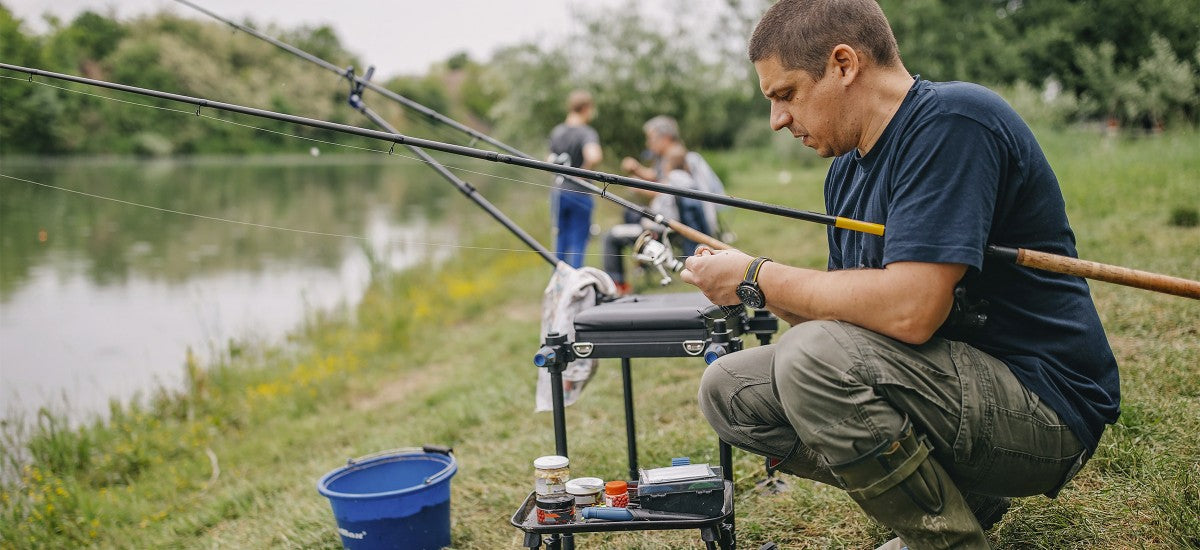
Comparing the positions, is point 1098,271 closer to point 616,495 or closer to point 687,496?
point 687,496

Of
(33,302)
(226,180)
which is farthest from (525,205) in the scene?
(226,180)

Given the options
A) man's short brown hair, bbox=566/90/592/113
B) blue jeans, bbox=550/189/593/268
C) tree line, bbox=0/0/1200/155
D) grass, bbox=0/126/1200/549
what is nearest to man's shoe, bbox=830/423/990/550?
grass, bbox=0/126/1200/549

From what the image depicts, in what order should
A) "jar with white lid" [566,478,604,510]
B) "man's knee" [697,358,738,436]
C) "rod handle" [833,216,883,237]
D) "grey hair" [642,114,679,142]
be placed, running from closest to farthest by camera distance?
1. "rod handle" [833,216,883,237]
2. "man's knee" [697,358,738,436]
3. "jar with white lid" [566,478,604,510]
4. "grey hair" [642,114,679,142]

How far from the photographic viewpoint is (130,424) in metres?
5.70

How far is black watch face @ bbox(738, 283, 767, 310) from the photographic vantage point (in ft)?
6.63

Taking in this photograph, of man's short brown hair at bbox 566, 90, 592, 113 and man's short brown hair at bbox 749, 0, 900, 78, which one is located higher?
man's short brown hair at bbox 566, 90, 592, 113

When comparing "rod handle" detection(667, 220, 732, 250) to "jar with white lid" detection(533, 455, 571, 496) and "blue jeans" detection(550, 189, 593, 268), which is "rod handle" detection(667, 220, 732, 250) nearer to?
"jar with white lid" detection(533, 455, 571, 496)

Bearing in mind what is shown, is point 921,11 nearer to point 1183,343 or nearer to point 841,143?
point 1183,343

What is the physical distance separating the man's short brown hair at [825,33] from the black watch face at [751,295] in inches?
19.4

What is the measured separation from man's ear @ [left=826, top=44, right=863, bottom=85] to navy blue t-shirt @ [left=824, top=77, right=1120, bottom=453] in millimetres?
133

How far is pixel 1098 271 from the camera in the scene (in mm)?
1742

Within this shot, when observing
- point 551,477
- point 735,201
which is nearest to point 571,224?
point 551,477

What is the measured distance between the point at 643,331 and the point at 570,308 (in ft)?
1.34

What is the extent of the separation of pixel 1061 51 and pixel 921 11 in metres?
3.63
